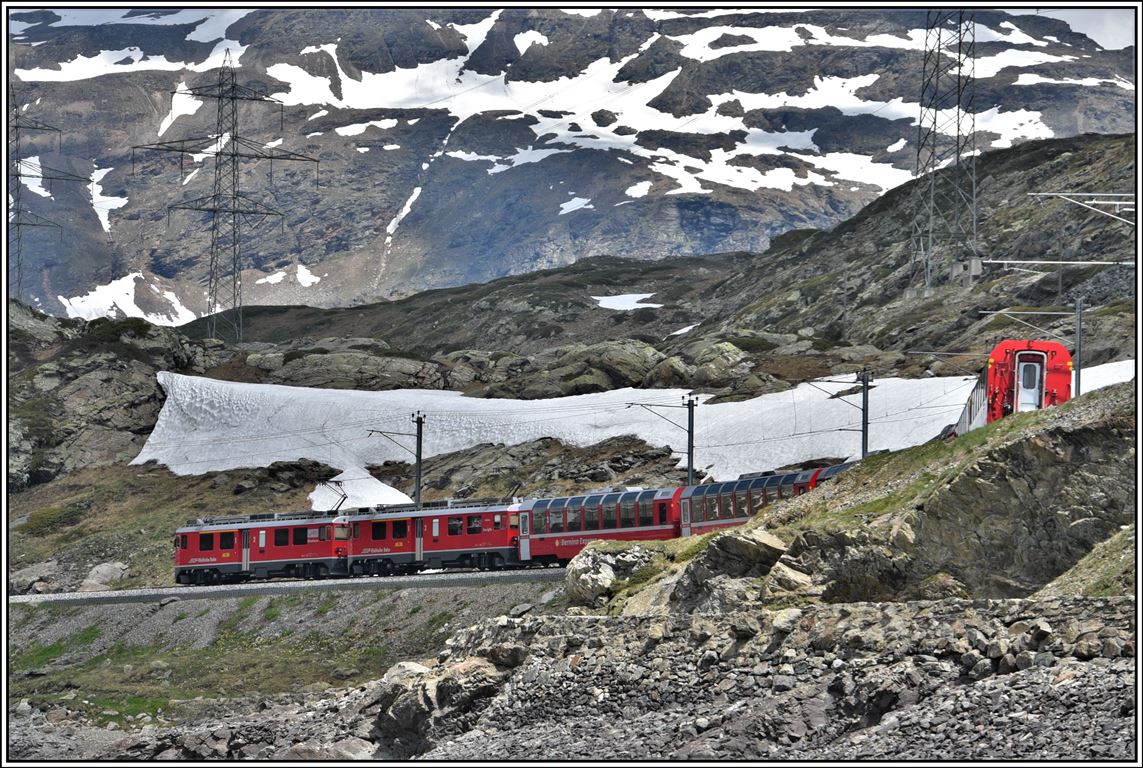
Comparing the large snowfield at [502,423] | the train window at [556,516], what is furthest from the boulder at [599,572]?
the large snowfield at [502,423]

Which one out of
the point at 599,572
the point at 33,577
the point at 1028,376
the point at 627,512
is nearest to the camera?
the point at 599,572

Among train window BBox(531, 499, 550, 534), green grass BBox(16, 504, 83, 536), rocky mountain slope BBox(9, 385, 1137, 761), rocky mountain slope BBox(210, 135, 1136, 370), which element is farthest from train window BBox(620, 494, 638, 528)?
green grass BBox(16, 504, 83, 536)

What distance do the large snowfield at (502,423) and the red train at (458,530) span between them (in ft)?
57.2

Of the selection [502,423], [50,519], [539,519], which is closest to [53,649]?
[539,519]

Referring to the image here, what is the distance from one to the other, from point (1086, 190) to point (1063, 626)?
141m

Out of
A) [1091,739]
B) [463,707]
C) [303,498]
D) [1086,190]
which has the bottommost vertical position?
[303,498]

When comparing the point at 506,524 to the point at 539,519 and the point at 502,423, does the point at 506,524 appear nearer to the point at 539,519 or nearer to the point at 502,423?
the point at 539,519

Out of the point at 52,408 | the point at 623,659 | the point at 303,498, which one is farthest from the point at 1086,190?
the point at 623,659

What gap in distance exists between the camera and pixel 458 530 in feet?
202

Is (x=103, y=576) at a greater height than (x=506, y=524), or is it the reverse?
(x=506, y=524)

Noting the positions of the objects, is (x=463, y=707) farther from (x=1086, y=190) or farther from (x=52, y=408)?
(x=1086, y=190)

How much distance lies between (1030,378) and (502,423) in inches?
2473

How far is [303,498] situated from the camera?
99.5 meters

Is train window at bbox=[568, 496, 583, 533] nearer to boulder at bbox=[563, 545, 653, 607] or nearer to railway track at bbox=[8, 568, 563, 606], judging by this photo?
railway track at bbox=[8, 568, 563, 606]
